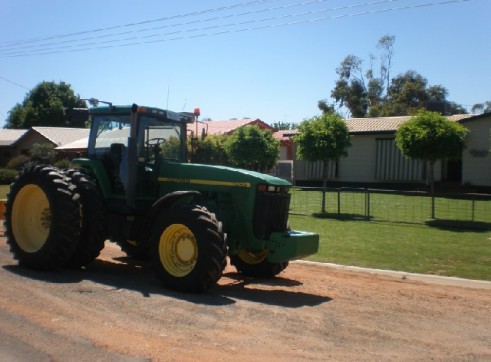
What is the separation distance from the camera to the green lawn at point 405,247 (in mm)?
10820

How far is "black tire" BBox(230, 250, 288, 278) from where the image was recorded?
8.84 metres

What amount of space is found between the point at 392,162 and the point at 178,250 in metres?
22.1

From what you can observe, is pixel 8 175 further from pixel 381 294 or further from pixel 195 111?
pixel 381 294

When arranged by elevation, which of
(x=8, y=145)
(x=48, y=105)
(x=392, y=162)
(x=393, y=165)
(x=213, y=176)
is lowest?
(x=213, y=176)

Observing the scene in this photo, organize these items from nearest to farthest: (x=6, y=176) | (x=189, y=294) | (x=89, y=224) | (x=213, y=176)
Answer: (x=189, y=294), (x=213, y=176), (x=89, y=224), (x=6, y=176)

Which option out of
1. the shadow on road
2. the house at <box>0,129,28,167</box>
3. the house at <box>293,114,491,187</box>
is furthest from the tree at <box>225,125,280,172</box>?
the house at <box>0,129,28,167</box>

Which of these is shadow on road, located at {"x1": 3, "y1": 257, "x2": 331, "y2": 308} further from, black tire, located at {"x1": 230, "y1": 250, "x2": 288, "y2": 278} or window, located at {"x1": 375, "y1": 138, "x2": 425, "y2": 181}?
window, located at {"x1": 375, "y1": 138, "x2": 425, "y2": 181}

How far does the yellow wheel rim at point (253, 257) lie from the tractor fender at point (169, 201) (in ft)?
4.19

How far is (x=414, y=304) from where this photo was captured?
768 centimetres

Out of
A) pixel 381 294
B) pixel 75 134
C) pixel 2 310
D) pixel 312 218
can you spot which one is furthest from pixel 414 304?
pixel 75 134

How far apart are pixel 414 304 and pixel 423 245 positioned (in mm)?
5631

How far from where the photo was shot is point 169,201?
26.3ft

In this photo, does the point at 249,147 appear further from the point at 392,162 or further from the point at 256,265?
the point at 256,265

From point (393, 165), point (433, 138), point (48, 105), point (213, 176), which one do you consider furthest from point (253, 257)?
point (48, 105)
